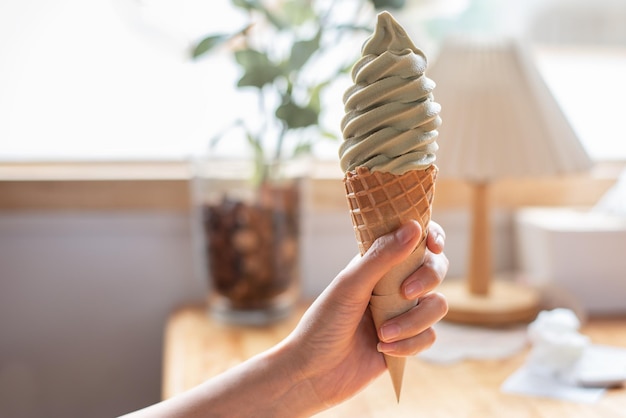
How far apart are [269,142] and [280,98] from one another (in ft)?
1.08

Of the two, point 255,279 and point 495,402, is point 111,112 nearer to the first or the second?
point 255,279

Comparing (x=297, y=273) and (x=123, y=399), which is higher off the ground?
(x=297, y=273)

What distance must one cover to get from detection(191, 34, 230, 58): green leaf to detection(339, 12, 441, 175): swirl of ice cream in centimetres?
67

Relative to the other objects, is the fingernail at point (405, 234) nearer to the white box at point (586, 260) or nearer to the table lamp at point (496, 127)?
the table lamp at point (496, 127)

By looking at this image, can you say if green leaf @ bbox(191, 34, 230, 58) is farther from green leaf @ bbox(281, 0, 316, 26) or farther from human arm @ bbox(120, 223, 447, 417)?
human arm @ bbox(120, 223, 447, 417)

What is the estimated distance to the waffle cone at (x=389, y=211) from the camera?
88cm

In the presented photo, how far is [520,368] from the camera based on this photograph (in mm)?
1357

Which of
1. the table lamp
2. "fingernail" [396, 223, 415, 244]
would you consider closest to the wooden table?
the table lamp

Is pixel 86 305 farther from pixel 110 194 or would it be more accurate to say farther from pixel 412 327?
pixel 412 327

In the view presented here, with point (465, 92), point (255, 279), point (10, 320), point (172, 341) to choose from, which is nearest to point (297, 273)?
point (255, 279)

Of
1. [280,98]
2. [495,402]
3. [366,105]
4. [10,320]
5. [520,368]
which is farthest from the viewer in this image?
[10,320]

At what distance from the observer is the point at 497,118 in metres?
1.49

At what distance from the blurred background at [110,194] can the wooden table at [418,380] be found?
23 centimetres

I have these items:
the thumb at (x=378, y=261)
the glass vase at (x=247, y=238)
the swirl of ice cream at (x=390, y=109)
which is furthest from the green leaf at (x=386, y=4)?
the thumb at (x=378, y=261)
